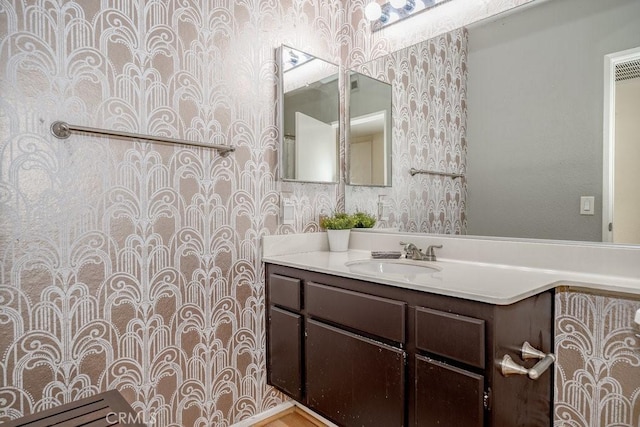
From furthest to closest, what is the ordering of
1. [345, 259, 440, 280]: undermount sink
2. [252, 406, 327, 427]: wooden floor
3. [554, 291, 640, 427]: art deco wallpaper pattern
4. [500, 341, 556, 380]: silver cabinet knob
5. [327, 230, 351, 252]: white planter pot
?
[327, 230, 351, 252]: white planter pot → [252, 406, 327, 427]: wooden floor → [345, 259, 440, 280]: undermount sink → [554, 291, 640, 427]: art deco wallpaper pattern → [500, 341, 556, 380]: silver cabinet knob

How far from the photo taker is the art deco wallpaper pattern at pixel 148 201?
4.09 ft

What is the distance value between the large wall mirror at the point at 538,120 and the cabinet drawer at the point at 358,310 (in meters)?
0.61

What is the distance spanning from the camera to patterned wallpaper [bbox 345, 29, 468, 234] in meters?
1.71

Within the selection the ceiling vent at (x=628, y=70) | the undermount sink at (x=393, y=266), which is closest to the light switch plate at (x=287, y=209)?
the undermount sink at (x=393, y=266)

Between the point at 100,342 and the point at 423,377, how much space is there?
3.85 feet

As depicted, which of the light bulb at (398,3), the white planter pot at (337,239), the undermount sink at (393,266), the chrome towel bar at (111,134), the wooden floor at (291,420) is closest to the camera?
the chrome towel bar at (111,134)

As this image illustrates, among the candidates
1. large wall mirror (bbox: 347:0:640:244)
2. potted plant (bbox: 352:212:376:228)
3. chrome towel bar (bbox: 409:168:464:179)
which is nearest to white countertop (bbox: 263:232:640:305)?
large wall mirror (bbox: 347:0:640:244)

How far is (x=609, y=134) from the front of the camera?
1.28 meters

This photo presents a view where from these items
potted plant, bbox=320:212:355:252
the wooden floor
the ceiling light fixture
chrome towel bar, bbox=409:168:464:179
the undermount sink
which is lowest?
the wooden floor

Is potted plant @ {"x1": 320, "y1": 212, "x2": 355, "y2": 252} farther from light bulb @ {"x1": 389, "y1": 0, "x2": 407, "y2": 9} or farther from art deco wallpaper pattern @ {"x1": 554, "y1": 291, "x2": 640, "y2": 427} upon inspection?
light bulb @ {"x1": 389, "y1": 0, "x2": 407, "y2": 9}

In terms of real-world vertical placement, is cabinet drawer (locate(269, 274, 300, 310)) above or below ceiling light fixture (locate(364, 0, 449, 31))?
below

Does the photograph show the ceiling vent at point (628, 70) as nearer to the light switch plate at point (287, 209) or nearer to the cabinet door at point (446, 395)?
the cabinet door at point (446, 395)

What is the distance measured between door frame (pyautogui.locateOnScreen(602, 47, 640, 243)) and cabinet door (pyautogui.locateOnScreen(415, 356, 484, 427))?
73 cm

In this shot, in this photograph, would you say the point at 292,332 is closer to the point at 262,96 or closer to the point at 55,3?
the point at 262,96
